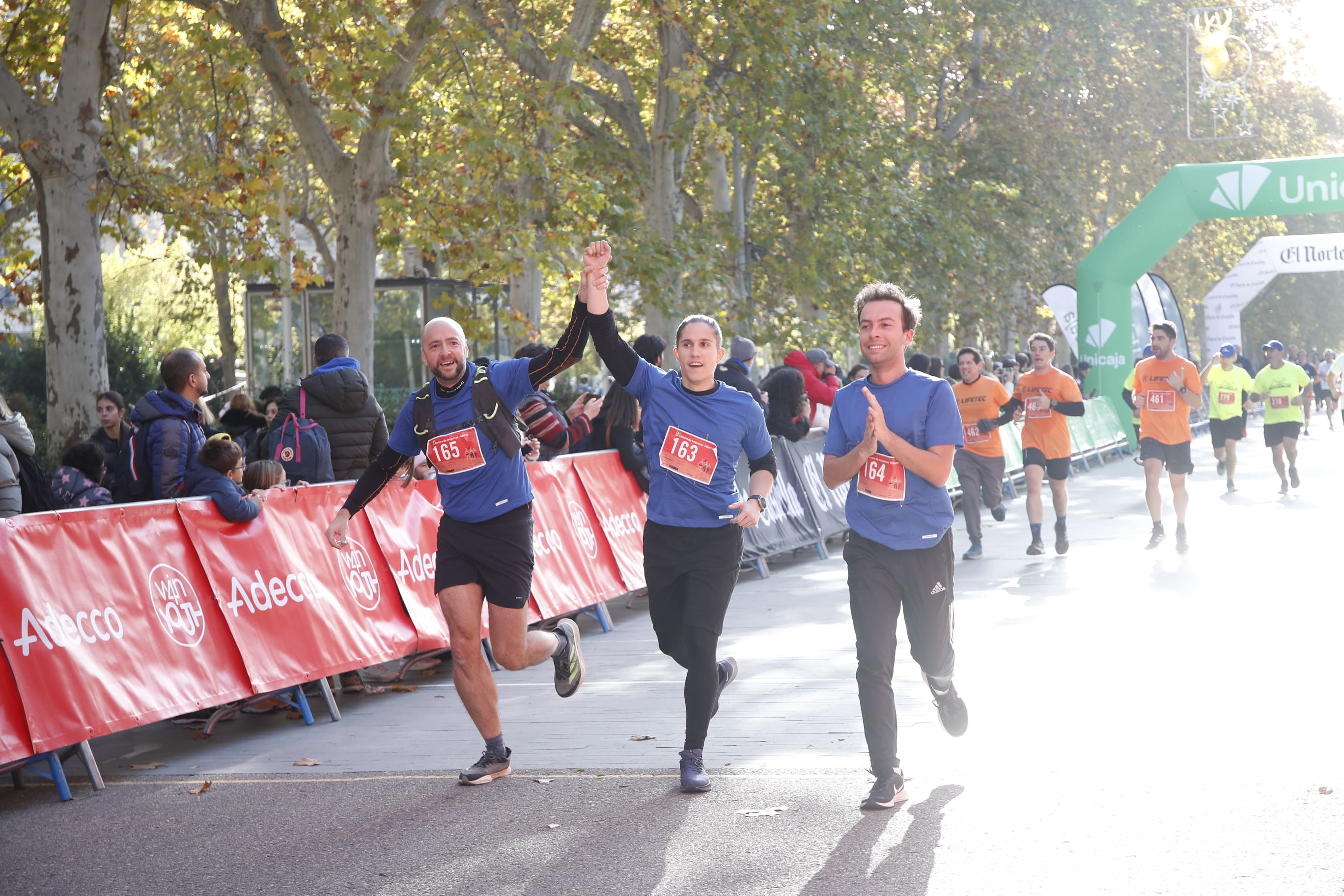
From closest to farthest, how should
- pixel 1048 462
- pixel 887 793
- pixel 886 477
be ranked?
pixel 887 793
pixel 886 477
pixel 1048 462

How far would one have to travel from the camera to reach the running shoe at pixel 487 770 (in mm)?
6227

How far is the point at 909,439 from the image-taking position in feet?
18.5

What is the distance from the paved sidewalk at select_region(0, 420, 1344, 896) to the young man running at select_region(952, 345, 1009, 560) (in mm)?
3382

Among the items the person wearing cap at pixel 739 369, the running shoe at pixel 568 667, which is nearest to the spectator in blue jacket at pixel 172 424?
the running shoe at pixel 568 667

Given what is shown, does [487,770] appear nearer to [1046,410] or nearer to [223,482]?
[223,482]

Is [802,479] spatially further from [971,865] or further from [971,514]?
[971,865]

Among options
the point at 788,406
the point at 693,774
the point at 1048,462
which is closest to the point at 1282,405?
the point at 1048,462

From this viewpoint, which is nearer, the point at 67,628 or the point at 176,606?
the point at 67,628

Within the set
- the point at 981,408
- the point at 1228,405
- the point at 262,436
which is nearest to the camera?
the point at 262,436

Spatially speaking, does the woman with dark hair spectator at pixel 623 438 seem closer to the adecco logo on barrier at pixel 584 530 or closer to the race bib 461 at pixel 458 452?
the adecco logo on barrier at pixel 584 530

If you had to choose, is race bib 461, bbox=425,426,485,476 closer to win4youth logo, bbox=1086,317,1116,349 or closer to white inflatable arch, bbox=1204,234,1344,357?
win4youth logo, bbox=1086,317,1116,349

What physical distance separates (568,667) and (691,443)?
1351 millimetres

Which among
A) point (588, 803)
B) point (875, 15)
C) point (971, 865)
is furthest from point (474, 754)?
point (875, 15)

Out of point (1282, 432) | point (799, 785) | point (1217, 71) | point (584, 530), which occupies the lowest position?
point (1282, 432)
